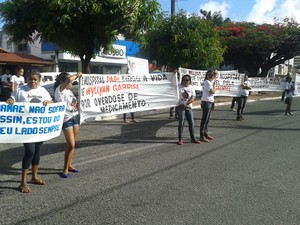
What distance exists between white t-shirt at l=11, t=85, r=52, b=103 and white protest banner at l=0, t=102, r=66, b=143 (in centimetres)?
8

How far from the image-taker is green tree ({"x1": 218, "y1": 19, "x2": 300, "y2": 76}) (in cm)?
3100

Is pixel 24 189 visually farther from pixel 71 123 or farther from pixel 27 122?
pixel 71 123

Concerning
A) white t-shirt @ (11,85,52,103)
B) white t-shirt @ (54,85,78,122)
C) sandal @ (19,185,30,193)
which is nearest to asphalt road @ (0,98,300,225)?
sandal @ (19,185,30,193)

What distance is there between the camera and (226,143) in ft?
28.1

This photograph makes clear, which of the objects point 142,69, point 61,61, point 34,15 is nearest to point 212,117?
point 142,69

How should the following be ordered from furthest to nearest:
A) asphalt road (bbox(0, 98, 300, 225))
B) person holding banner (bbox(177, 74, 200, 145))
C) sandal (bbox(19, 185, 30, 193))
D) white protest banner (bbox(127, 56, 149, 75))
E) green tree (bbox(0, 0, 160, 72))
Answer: white protest banner (bbox(127, 56, 149, 75)) < green tree (bbox(0, 0, 160, 72)) < person holding banner (bbox(177, 74, 200, 145)) < sandal (bbox(19, 185, 30, 193)) < asphalt road (bbox(0, 98, 300, 225))

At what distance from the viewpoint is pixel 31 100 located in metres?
5.20

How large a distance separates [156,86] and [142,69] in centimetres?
454

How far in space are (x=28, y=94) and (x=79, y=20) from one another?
564 cm

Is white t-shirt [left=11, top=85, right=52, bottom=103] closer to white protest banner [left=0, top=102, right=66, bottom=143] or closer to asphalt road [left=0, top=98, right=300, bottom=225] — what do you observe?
white protest banner [left=0, top=102, right=66, bottom=143]

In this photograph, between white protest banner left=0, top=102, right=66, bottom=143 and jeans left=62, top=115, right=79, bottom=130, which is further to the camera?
jeans left=62, top=115, right=79, bottom=130

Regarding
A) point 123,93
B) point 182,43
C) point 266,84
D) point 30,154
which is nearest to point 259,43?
point 266,84

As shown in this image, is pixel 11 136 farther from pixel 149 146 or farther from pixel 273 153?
pixel 273 153

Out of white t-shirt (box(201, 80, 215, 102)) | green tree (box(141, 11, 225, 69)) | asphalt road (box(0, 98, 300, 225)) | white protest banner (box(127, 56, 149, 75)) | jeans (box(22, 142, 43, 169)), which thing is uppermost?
green tree (box(141, 11, 225, 69))
